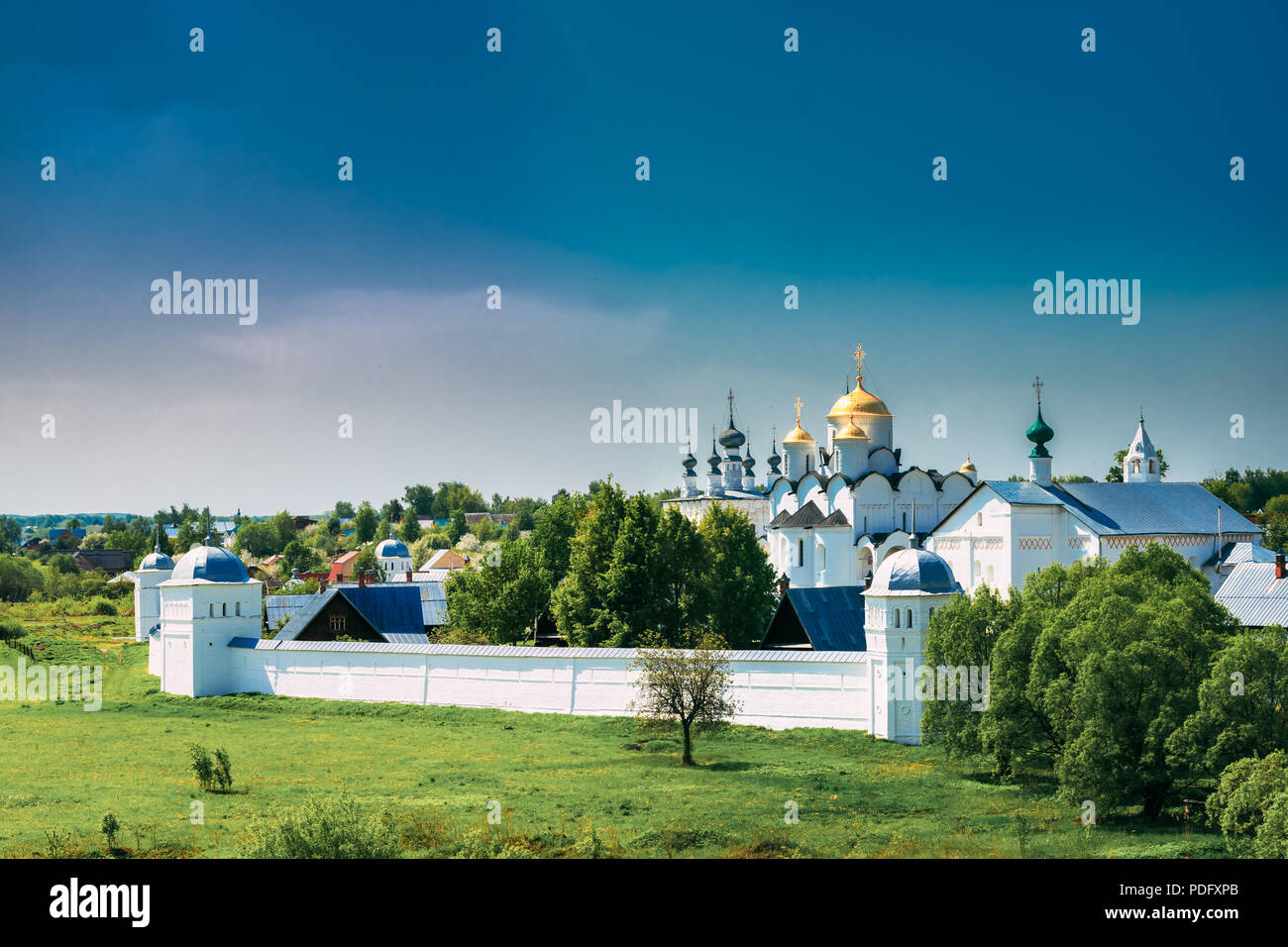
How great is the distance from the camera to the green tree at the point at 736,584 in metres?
34.4

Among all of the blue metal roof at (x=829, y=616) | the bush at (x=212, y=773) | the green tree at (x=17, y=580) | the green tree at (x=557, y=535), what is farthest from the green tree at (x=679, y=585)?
the green tree at (x=17, y=580)

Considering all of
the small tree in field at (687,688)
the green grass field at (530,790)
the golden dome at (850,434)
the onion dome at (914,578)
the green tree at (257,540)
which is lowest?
the green grass field at (530,790)

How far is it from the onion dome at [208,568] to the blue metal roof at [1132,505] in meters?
22.2

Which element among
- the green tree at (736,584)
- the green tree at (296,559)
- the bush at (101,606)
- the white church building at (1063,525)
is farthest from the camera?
the green tree at (296,559)

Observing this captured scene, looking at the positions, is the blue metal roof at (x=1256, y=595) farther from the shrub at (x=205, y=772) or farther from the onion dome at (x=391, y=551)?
the onion dome at (x=391, y=551)

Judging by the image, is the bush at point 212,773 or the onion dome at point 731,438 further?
the onion dome at point 731,438

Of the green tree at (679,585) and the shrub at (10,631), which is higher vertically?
the green tree at (679,585)

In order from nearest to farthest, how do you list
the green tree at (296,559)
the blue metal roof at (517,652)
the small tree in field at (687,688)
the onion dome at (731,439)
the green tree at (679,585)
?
the small tree in field at (687,688)
the blue metal roof at (517,652)
the green tree at (679,585)
the onion dome at (731,439)
the green tree at (296,559)

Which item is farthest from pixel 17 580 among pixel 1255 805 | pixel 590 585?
pixel 1255 805

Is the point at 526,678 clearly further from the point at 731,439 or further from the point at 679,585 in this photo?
the point at 731,439

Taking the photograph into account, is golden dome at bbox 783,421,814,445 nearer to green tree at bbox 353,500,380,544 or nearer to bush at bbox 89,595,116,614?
bush at bbox 89,595,116,614

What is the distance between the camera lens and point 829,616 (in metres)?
29.2

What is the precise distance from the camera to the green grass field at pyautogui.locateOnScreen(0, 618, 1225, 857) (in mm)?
16859
